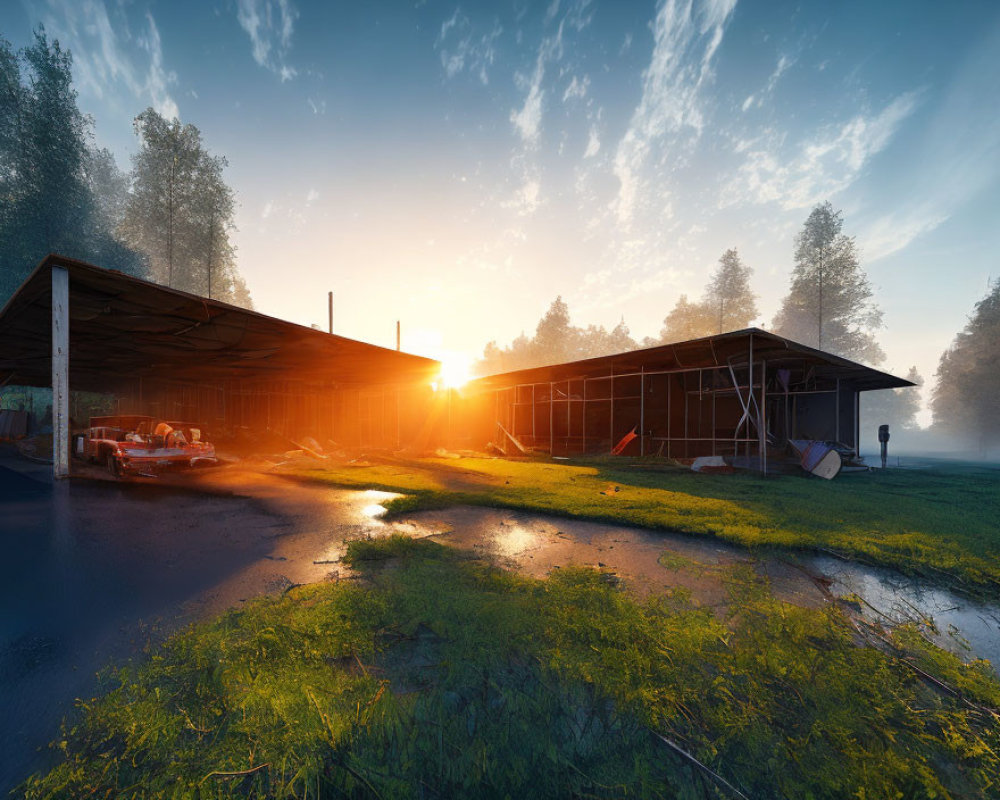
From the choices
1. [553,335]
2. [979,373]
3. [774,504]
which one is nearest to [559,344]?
[553,335]

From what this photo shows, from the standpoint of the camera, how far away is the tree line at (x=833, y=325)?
38.2 m

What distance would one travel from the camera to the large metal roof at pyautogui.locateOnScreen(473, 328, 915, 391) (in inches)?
431

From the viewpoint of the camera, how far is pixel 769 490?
8695mm

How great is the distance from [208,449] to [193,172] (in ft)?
117

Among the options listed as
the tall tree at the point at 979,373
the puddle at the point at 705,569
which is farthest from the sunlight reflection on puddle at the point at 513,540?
the tall tree at the point at 979,373

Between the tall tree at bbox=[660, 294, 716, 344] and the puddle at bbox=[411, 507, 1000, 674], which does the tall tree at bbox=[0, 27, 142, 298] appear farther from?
the tall tree at bbox=[660, 294, 716, 344]

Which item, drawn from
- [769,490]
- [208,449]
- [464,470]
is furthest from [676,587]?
[208,449]

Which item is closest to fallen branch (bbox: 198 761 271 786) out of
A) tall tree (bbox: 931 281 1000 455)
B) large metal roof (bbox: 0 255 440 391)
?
large metal roof (bbox: 0 255 440 391)

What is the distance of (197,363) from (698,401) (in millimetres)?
23567

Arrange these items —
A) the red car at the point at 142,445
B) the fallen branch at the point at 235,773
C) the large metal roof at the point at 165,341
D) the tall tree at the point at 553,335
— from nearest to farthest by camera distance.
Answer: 1. the fallen branch at the point at 235,773
2. the large metal roof at the point at 165,341
3. the red car at the point at 142,445
4. the tall tree at the point at 553,335

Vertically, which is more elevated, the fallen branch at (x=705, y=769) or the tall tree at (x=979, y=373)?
the tall tree at (x=979, y=373)

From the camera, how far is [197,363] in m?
17.2

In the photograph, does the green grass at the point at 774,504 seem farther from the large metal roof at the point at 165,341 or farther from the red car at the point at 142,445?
the large metal roof at the point at 165,341

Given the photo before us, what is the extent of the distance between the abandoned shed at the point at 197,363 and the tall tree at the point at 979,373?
55.2 meters
